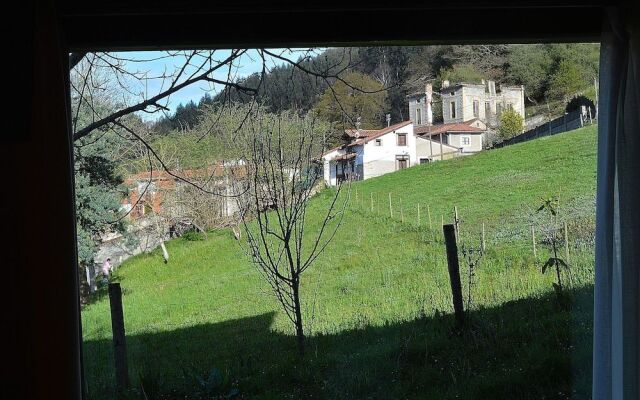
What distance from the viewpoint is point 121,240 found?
6.51ft

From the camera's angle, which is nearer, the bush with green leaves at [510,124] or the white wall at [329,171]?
the white wall at [329,171]

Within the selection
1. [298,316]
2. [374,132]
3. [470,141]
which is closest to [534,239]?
[470,141]

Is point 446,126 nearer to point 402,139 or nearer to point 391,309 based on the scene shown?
point 402,139

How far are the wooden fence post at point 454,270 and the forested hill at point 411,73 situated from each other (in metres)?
0.44

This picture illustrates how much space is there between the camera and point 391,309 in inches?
80.4

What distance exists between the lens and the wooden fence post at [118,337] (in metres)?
1.96

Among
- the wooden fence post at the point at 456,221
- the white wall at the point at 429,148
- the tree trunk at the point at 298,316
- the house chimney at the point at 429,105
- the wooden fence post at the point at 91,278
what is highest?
the house chimney at the point at 429,105

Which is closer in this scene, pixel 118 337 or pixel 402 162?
pixel 118 337

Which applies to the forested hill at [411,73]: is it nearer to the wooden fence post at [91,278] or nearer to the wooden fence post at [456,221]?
the wooden fence post at [456,221]

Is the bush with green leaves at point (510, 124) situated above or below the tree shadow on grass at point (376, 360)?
above

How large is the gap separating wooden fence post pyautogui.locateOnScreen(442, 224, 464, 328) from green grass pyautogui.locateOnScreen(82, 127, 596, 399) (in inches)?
0.9

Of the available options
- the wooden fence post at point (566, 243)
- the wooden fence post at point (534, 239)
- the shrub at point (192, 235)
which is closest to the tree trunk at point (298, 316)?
the shrub at point (192, 235)

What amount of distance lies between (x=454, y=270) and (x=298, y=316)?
56cm

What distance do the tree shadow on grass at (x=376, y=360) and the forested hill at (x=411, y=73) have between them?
0.73 meters
